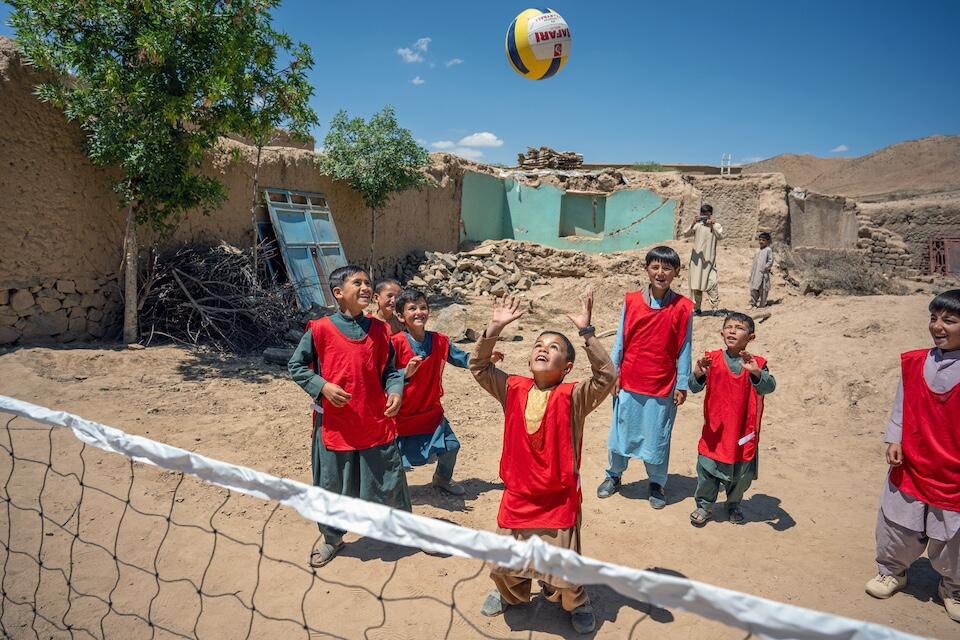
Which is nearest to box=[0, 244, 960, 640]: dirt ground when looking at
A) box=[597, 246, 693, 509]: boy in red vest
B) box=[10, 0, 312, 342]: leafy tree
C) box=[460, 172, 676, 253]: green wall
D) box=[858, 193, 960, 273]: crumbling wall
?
box=[597, 246, 693, 509]: boy in red vest

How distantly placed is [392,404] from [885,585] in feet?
8.62

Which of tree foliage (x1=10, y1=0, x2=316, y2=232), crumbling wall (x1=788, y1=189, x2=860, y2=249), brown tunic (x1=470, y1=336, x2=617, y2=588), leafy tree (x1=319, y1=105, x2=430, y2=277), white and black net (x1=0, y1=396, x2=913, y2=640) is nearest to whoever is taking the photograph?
white and black net (x1=0, y1=396, x2=913, y2=640)

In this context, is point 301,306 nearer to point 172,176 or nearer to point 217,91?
point 172,176

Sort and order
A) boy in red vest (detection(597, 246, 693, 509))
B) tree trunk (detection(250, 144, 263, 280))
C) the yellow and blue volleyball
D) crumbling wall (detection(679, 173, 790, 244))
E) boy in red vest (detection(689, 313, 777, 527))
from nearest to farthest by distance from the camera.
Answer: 1. boy in red vest (detection(689, 313, 777, 527))
2. boy in red vest (detection(597, 246, 693, 509))
3. tree trunk (detection(250, 144, 263, 280))
4. the yellow and blue volleyball
5. crumbling wall (detection(679, 173, 790, 244))

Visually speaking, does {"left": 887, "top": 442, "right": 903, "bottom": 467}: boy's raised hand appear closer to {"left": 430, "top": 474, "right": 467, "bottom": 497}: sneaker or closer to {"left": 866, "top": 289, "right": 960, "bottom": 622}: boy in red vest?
{"left": 866, "top": 289, "right": 960, "bottom": 622}: boy in red vest

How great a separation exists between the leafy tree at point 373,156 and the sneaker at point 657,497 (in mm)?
7975

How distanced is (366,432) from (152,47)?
181 inches

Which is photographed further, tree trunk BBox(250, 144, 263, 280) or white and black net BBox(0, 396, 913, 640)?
tree trunk BBox(250, 144, 263, 280)

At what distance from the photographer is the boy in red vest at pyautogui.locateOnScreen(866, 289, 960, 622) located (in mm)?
2688

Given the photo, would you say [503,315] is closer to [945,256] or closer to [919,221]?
[945,256]

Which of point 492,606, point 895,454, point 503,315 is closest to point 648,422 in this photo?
point 895,454

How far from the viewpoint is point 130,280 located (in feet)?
20.7

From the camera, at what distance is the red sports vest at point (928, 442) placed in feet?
8.79

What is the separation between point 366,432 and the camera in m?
2.93
